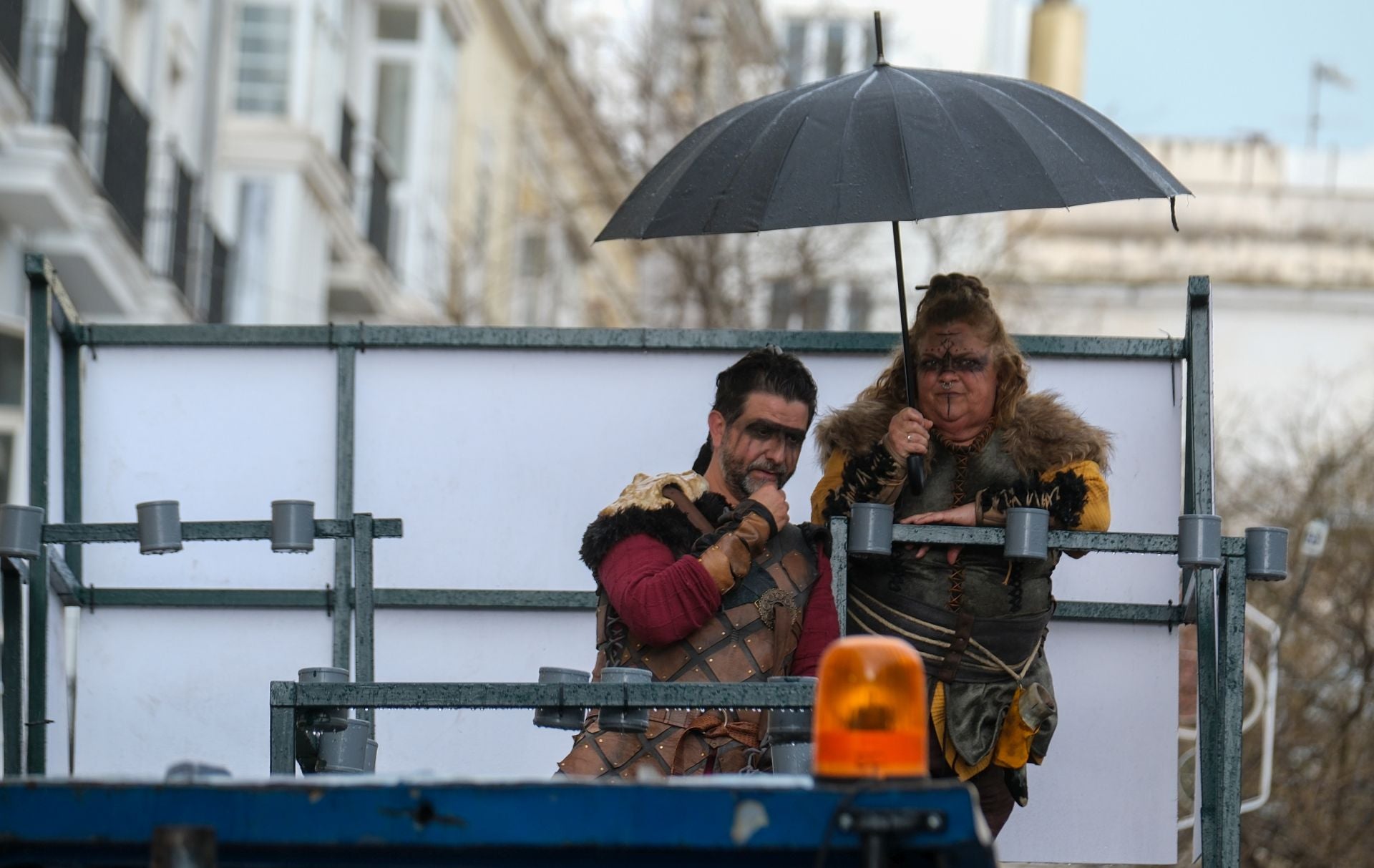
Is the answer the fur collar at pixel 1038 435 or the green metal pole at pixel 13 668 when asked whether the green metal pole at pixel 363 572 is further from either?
the fur collar at pixel 1038 435

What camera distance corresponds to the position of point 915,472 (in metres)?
5.89

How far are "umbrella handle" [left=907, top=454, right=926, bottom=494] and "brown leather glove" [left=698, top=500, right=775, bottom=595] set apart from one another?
61cm

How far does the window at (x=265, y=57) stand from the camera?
23266 mm

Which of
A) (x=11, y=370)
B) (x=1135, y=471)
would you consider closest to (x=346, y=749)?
(x=1135, y=471)

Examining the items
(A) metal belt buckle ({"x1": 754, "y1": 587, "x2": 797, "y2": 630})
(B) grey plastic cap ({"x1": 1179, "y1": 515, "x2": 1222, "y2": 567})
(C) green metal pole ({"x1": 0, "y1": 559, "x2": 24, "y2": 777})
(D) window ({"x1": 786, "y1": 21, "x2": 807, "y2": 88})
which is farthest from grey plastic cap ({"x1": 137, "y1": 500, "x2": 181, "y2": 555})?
(D) window ({"x1": 786, "y1": 21, "x2": 807, "y2": 88})

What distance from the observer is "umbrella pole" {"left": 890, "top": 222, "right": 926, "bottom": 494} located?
5.89m

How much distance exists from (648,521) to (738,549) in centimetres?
24

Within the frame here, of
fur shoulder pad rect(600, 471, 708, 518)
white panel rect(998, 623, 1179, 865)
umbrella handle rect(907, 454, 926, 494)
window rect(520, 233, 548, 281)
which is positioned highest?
window rect(520, 233, 548, 281)

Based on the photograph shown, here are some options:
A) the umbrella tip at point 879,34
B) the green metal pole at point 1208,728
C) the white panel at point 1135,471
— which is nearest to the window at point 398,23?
the white panel at point 1135,471

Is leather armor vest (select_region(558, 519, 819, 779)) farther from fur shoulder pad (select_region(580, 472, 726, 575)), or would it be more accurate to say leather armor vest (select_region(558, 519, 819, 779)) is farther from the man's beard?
the man's beard

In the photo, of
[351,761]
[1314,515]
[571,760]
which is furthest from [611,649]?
[1314,515]

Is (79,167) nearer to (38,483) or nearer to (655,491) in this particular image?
(38,483)

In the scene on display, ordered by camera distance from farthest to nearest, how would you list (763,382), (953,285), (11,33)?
(11,33)
(953,285)
(763,382)

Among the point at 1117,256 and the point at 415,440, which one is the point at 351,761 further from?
the point at 1117,256
